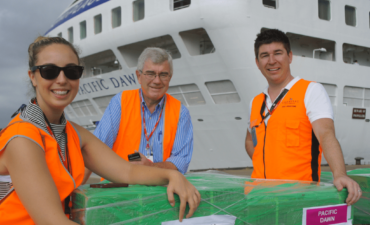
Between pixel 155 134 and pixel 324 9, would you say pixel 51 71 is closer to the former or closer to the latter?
pixel 155 134

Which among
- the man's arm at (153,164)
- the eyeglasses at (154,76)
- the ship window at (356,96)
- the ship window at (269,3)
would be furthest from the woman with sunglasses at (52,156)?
the ship window at (356,96)

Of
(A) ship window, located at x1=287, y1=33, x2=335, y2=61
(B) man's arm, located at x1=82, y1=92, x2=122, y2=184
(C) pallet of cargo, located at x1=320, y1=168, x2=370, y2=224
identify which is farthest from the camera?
(A) ship window, located at x1=287, y1=33, x2=335, y2=61

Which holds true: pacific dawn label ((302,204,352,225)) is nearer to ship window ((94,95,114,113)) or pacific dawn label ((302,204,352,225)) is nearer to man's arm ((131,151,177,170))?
man's arm ((131,151,177,170))

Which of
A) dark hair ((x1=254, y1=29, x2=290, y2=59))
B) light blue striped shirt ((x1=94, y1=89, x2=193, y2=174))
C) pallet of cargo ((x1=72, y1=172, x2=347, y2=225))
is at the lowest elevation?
pallet of cargo ((x1=72, y1=172, x2=347, y2=225))

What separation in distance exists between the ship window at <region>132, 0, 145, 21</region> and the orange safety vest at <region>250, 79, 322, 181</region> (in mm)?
8802

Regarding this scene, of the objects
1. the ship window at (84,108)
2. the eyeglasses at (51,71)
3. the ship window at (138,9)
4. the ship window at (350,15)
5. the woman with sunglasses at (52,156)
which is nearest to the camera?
the woman with sunglasses at (52,156)

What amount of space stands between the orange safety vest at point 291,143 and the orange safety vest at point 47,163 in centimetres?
148

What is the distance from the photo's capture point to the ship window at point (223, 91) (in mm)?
9172

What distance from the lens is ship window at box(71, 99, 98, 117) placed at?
14063 mm

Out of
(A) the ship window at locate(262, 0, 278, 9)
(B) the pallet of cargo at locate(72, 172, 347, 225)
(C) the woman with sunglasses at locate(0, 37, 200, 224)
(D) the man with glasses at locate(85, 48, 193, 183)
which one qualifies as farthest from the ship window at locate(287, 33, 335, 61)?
(C) the woman with sunglasses at locate(0, 37, 200, 224)

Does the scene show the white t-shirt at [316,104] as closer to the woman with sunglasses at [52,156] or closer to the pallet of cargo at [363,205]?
the pallet of cargo at [363,205]

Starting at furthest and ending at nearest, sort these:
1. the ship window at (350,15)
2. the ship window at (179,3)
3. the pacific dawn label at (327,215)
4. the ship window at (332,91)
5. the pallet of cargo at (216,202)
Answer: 1. the ship window at (350,15)
2. the ship window at (332,91)
3. the ship window at (179,3)
4. the pacific dawn label at (327,215)
5. the pallet of cargo at (216,202)

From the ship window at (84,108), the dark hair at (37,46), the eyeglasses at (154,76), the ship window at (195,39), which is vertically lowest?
the dark hair at (37,46)

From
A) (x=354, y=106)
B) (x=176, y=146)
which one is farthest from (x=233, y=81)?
(x=176, y=146)
